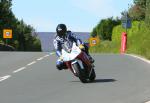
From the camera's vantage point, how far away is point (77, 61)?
15.6 meters

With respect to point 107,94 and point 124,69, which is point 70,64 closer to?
point 107,94

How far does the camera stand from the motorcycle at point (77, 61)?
15.5 m

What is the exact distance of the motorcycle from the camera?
15.5 m

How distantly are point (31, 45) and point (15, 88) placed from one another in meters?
78.1

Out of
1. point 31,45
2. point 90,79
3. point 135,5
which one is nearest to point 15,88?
point 90,79

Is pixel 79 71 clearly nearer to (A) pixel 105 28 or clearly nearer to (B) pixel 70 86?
(B) pixel 70 86

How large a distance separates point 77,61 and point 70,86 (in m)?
0.78

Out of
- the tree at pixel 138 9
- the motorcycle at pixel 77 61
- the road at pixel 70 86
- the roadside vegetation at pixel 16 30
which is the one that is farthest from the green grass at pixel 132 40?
the roadside vegetation at pixel 16 30

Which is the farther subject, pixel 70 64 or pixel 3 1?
pixel 3 1

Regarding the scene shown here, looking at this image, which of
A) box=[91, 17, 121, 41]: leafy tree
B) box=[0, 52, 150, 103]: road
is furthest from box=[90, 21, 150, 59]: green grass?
box=[0, 52, 150, 103]: road

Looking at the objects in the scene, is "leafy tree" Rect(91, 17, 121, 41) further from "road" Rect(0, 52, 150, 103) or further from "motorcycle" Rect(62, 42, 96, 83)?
"motorcycle" Rect(62, 42, 96, 83)

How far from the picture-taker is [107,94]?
13414mm

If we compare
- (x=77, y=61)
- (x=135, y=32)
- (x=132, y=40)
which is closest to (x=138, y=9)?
(x=135, y=32)

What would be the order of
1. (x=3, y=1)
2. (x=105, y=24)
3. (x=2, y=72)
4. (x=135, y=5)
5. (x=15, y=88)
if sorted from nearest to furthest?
(x=15, y=88), (x=2, y=72), (x=135, y=5), (x=105, y=24), (x=3, y=1)
